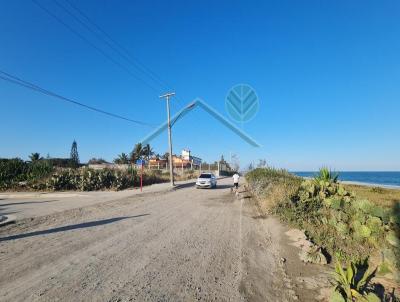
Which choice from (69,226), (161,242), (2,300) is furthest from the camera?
(69,226)

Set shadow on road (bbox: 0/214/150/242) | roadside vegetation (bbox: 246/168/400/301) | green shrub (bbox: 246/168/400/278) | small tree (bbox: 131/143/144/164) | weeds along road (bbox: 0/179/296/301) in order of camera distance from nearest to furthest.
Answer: weeds along road (bbox: 0/179/296/301), roadside vegetation (bbox: 246/168/400/301), green shrub (bbox: 246/168/400/278), shadow on road (bbox: 0/214/150/242), small tree (bbox: 131/143/144/164)

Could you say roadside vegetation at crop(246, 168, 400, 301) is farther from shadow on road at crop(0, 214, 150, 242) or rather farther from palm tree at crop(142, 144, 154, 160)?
palm tree at crop(142, 144, 154, 160)

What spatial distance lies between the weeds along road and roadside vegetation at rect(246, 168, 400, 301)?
103 centimetres

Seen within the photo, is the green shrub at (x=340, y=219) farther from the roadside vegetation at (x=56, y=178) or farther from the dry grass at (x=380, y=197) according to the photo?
the roadside vegetation at (x=56, y=178)

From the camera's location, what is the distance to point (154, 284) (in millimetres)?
5633

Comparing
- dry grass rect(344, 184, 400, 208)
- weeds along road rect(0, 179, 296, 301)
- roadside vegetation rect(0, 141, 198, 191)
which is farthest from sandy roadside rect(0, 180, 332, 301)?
roadside vegetation rect(0, 141, 198, 191)

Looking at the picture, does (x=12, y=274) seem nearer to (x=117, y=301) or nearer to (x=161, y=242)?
(x=117, y=301)

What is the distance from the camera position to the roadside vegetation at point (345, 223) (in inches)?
248

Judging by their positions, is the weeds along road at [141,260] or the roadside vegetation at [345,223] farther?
the roadside vegetation at [345,223]

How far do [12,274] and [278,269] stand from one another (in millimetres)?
5241

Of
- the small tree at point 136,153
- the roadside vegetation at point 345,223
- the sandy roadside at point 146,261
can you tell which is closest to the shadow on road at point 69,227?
the sandy roadside at point 146,261

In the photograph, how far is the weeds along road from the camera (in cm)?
532

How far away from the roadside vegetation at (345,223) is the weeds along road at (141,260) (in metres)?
1.03

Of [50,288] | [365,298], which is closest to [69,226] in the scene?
[50,288]
